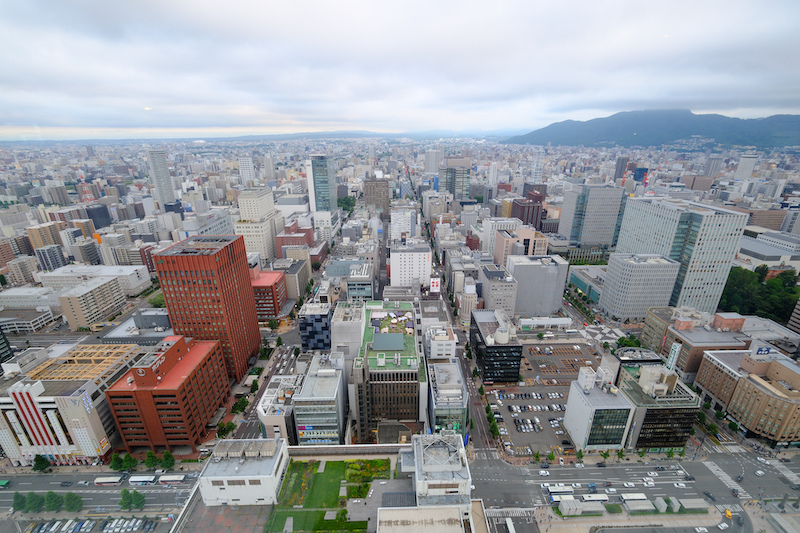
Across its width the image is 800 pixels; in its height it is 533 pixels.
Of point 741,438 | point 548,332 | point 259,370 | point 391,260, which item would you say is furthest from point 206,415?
point 741,438

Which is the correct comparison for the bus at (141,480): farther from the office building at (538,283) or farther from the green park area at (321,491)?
the office building at (538,283)

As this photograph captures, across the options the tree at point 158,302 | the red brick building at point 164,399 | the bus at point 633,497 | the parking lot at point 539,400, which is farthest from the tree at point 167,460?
the bus at point 633,497

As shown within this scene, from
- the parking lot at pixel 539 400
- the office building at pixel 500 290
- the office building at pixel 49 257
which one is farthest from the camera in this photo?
the office building at pixel 49 257

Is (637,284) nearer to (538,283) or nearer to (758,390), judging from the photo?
(538,283)

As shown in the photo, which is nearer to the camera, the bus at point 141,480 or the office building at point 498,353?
the bus at point 141,480

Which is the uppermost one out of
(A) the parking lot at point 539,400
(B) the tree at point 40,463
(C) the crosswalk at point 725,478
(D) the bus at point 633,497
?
(B) the tree at point 40,463

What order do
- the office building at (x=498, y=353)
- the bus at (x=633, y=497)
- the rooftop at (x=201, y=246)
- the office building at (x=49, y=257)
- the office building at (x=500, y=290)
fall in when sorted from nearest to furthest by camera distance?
the bus at (x=633, y=497)
the rooftop at (x=201, y=246)
the office building at (x=498, y=353)
the office building at (x=500, y=290)
the office building at (x=49, y=257)

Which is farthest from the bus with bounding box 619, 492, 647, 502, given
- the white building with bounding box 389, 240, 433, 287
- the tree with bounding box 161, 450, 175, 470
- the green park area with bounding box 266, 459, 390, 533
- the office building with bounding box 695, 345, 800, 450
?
the white building with bounding box 389, 240, 433, 287
